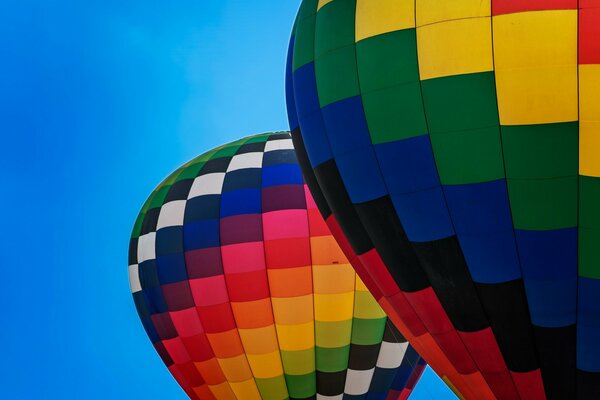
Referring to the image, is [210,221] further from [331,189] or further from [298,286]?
[331,189]

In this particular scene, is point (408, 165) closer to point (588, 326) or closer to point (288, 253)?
point (588, 326)

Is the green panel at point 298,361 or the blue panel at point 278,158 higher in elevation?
the blue panel at point 278,158

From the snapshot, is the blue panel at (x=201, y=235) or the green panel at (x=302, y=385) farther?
the blue panel at (x=201, y=235)

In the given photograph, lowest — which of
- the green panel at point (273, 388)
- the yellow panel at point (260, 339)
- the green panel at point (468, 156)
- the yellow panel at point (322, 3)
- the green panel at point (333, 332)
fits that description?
the green panel at point (273, 388)

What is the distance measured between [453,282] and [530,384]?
786mm

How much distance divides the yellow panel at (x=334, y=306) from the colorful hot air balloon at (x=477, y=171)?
250cm

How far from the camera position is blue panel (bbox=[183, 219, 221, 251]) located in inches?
348

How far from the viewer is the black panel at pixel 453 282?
17.8 ft

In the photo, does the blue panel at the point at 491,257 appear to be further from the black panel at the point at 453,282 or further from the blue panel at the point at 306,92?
the blue panel at the point at 306,92

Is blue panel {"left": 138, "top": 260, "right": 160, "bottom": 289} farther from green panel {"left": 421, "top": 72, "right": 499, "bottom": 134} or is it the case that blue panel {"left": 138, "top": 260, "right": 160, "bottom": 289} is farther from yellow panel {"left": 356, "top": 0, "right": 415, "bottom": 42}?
green panel {"left": 421, "top": 72, "right": 499, "bottom": 134}

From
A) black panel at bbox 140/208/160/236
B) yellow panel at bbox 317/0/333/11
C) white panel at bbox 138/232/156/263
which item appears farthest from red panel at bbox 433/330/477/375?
black panel at bbox 140/208/160/236

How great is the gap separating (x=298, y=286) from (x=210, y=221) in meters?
1.18

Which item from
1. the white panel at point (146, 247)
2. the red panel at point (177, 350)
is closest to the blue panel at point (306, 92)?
the white panel at point (146, 247)

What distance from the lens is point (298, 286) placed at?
8523mm
